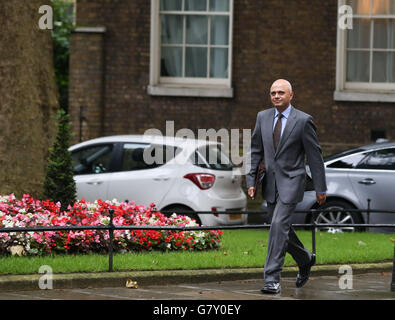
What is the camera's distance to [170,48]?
1838 cm

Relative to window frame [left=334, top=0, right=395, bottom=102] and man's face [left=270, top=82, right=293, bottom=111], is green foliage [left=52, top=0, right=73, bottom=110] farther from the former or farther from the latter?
man's face [left=270, top=82, right=293, bottom=111]

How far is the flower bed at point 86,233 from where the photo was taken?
9586 mm

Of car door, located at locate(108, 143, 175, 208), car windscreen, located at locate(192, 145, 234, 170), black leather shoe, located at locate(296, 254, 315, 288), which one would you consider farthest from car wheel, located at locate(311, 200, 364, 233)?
black leather shoe, located at locate(296, 254, 315, 288)

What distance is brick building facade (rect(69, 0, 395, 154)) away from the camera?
59.1ft

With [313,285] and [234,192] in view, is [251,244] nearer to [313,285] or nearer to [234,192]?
[234,192]

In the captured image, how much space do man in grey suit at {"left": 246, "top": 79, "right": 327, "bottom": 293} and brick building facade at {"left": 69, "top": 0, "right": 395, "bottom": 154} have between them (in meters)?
9.77

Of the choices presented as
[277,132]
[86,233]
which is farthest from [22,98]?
[277,132]

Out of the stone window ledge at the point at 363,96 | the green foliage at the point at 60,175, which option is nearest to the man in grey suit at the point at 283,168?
the green foliage at the point at 60,175

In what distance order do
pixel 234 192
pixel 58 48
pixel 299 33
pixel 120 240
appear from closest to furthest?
pixel 120 240, pixel 234 192, pixel 299 33, pixel 58 48

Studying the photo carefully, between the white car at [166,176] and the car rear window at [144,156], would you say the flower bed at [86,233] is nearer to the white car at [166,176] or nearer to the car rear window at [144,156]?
the white car at [166,176]

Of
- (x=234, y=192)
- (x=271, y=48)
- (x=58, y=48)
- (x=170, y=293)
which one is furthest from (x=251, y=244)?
(x=58, y=48)

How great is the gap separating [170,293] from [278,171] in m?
1.52

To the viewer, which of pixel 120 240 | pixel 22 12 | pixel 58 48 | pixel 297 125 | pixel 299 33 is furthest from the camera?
pixel 58 48

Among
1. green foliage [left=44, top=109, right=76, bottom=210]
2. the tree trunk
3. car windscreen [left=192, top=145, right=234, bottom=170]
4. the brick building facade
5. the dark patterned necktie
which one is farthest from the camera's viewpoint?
the brick building facade
